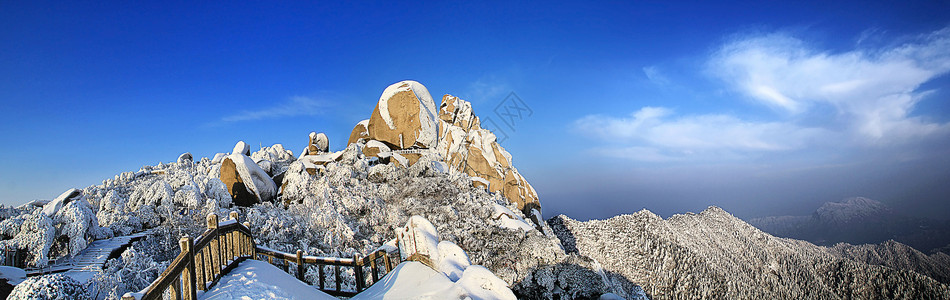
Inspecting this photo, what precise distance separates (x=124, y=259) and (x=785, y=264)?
1912 cm

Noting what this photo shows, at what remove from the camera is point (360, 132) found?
20.4 metres

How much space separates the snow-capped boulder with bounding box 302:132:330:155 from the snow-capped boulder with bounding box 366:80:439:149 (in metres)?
3.74

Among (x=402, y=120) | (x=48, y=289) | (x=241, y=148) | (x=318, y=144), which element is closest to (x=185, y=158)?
(x=241, y=148)

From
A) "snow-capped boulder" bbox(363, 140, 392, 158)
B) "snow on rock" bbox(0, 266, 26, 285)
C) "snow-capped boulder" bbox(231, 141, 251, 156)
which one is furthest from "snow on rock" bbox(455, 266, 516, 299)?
"snow-capped boulder" bbox(231, 141, 251, 156)

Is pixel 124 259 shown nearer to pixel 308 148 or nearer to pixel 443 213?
pixel 443 213

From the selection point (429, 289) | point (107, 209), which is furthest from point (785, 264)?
point (107, 209)

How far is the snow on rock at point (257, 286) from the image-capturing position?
427cm

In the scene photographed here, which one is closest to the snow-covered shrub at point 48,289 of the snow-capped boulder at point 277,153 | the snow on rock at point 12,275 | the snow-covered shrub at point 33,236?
the snow on rock at point 12,275

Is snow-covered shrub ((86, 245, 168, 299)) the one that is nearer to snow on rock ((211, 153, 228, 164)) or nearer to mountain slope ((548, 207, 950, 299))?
snow on rock ((211, 153, 228, 164))

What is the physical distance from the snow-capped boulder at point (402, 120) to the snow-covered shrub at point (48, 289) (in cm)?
1544

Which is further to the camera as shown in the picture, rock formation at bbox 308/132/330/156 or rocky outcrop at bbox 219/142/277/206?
rock formation at bbox 308/132/330/156

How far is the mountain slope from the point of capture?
11.4 meters

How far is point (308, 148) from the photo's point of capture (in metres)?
20.7

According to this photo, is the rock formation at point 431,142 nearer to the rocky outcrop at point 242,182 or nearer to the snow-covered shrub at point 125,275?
the rocky outcrop at point 242,182
